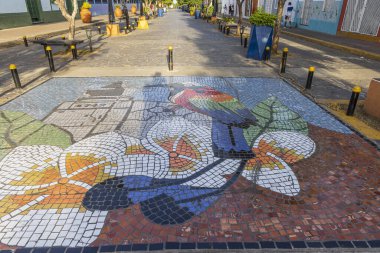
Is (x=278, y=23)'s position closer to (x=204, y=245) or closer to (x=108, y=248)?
(x=204, y=245)

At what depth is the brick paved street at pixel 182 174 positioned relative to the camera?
10.5 ft

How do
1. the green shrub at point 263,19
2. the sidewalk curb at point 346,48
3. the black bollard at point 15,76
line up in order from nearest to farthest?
the black bollard at point 15,76, the green shrub at point 263,19, the sidewalk curb at point 346,48

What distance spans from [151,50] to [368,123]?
11506mm

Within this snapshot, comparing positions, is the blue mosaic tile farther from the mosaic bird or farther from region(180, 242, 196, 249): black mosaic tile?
the mosaic bird

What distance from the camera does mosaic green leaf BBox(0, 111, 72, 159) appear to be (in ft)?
16.8

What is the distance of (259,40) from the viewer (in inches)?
480

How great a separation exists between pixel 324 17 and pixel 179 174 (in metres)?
24.0

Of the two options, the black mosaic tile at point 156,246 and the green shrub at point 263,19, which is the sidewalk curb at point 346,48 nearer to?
the green shrub at point 263,19

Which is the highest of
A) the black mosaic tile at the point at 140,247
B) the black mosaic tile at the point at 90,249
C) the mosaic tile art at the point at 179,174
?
the mosaic tile art at the point at 179,174

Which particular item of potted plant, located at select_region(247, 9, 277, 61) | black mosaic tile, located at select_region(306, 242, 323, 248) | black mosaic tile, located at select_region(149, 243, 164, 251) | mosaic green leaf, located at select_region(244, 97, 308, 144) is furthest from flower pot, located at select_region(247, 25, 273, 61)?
black mosaic tile, located at select_region(149, 243, 164, 251)

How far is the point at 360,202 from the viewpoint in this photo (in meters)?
3.70

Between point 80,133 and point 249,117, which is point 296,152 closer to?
point 249,117

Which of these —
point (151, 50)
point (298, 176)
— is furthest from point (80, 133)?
point (151, 50)

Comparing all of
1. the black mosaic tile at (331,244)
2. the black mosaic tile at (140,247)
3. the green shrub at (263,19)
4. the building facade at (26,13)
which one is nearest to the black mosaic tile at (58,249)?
the black mosaic tile at (140,247)
